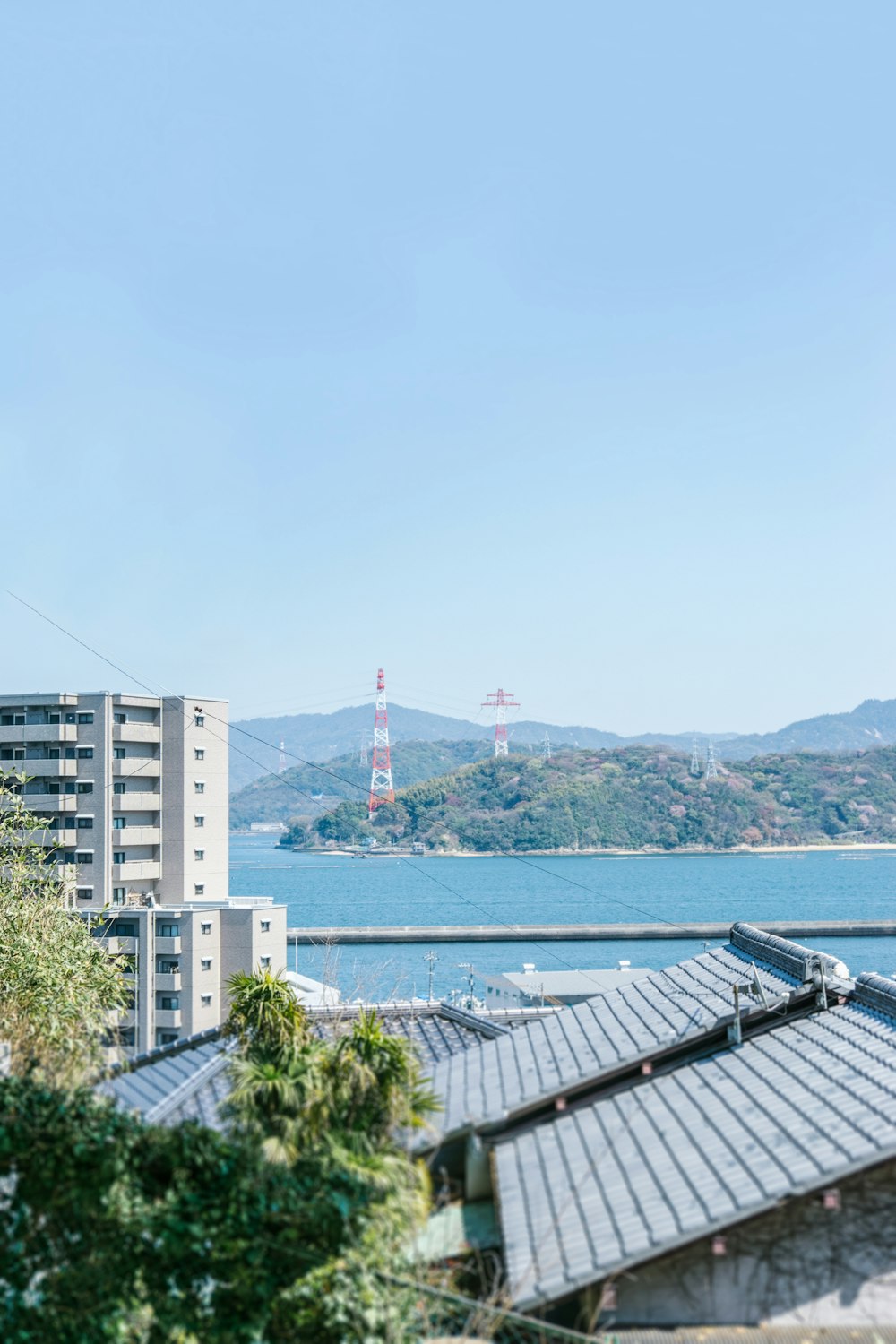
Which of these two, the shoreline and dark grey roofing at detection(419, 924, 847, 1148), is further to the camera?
the shoreline

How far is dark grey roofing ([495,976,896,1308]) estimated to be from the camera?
445 centimetres

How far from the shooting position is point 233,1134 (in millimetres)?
4719

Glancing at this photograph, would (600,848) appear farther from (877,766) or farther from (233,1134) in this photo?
(233,1134)

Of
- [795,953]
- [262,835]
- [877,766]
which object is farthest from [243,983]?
[262,835]

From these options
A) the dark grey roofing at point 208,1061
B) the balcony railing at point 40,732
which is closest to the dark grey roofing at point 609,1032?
the dark grey roofing at point 208,1061

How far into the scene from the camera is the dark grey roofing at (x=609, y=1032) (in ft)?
19.8

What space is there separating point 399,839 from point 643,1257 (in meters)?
104

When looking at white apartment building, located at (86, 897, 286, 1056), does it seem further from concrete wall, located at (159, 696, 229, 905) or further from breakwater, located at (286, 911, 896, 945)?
breakwater, located at (286, 911, 896, 945)

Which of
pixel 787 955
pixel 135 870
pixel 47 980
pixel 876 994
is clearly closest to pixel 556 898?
pixel 135 870

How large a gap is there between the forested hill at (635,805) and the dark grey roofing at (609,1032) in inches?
3685

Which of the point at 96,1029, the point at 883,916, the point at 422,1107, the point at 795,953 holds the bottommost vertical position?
the point at 883,916

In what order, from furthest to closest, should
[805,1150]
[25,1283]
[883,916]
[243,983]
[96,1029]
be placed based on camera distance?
1. [883,916]
2. [96,1029]
3. [243,983]
4. [805,1150]
5. [25,1283]

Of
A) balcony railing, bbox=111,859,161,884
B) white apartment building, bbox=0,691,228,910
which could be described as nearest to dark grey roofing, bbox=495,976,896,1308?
white apartment building, bbox=0,691,228,910

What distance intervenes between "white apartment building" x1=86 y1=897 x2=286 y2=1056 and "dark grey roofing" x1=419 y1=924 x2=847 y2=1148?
78.5 feet
